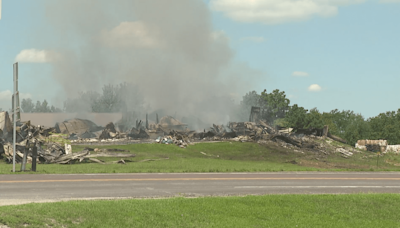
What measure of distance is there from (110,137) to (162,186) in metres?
42.4

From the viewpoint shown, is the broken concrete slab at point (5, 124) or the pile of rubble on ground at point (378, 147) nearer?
the broken concrete slab at point (5, 124)

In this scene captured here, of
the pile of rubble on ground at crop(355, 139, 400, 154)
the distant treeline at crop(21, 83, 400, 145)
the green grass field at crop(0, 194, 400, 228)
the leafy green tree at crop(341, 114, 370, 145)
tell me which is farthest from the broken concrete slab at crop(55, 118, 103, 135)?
the leafy green tree at crop(341, 114, 370, 145)

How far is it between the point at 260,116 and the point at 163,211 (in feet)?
Answer: 275

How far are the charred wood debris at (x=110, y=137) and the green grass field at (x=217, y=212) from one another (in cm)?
1474

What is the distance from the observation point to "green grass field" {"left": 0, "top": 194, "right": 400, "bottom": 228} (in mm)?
11328

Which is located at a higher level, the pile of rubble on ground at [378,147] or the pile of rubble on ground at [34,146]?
the pile of rubble on ground at [34,146]

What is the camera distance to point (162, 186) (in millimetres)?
19359

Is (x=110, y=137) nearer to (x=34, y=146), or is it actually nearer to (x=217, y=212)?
(x=34, y=146)

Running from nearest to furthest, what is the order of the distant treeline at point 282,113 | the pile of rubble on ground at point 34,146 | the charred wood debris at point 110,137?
the pile of rubble on ground at point 34,146 → the charred wood debris at point 110,137 → the distant treeline at point 282,113

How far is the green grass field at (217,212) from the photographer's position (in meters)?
11.3

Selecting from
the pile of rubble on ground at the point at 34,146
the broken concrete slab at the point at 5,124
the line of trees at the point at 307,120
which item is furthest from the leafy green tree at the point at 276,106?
the broken concrete slab at the point at 5,124

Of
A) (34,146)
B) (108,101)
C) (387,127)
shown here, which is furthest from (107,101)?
(34,146)

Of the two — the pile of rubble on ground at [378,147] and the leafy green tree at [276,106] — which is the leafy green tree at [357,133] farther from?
the pile of rubble on ground at [378,147]

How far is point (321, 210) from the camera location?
1448 centimetres
